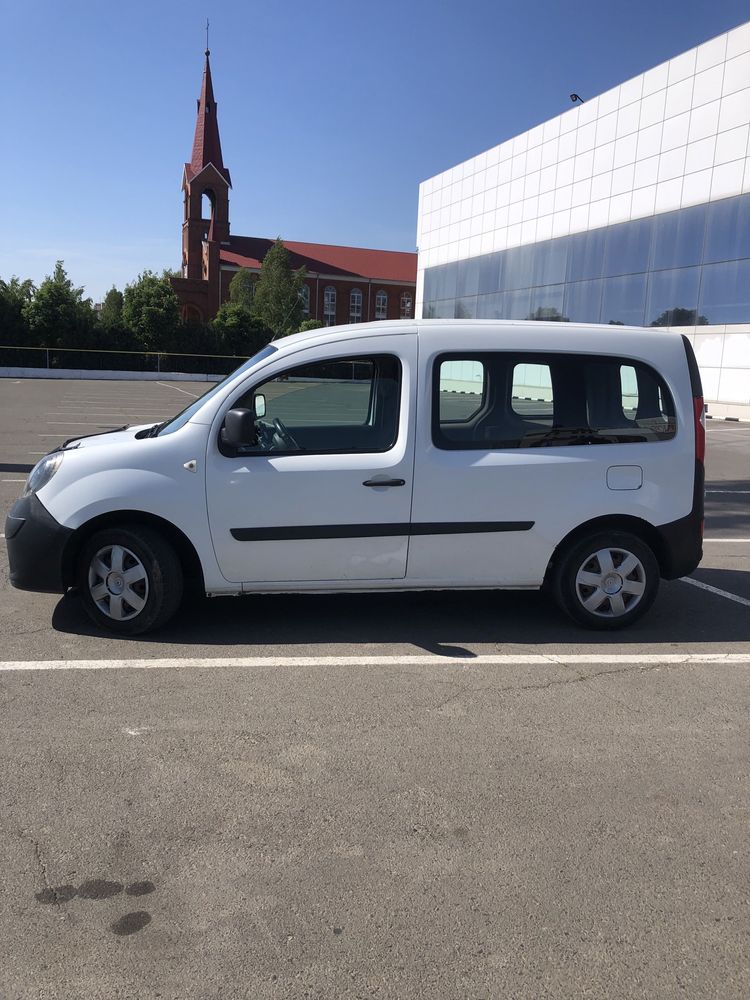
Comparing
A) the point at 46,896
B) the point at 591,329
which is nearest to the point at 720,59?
the point at 591,329

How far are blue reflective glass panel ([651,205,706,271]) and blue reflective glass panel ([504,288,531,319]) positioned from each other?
27.1 ft

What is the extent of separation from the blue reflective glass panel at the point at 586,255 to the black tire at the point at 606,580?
30047 mm

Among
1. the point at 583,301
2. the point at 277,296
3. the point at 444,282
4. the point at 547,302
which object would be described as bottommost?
the point at 583,301

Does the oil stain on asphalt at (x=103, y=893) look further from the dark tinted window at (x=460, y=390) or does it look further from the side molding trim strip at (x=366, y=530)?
the dark tinted window at (x=460, y=390)

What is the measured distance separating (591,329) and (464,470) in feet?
4.11

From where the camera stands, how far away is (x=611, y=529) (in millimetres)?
5152

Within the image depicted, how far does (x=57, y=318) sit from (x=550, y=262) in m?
28.8

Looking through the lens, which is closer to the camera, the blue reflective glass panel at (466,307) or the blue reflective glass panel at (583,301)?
the blue reflective glass panel at (583,301)

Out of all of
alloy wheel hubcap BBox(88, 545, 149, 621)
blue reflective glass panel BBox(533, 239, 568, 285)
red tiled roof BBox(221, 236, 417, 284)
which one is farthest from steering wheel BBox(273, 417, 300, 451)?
red tiled roof BBox(221, 236, 417, 284)

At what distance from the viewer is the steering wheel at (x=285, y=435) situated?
16.2 feet

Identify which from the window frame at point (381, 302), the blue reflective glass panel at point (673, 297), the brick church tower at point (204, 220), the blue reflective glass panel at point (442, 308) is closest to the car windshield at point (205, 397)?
the blue reflective glass panel at point (673, 297)

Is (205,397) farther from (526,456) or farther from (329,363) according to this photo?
(526,456)

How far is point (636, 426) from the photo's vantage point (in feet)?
16.9

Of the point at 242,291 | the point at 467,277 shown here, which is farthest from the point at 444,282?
the point at 242,291
